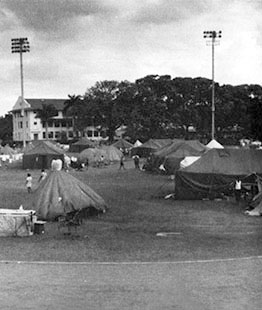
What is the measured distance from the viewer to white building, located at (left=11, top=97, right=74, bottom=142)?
134m

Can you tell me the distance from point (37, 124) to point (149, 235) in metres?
117

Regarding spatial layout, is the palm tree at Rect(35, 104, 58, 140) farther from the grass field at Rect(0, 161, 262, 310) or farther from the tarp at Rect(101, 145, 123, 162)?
the grass field at Rect(0, 161, 262, 310)

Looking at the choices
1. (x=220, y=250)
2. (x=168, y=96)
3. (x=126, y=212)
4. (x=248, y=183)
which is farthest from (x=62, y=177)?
(x=168, y=96)

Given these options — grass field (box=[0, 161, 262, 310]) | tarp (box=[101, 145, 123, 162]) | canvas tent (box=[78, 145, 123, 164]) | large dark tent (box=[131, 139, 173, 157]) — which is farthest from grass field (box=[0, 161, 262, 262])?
large dark tent (box=[131, 139, 173, 157])

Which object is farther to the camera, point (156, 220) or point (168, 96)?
point (168, 96)

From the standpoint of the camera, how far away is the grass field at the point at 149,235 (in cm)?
1795

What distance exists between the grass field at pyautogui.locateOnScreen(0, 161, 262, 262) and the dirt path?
1328 mm

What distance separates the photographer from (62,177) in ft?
85.7

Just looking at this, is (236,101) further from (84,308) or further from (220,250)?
(84,308)

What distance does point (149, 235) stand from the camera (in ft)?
70.0

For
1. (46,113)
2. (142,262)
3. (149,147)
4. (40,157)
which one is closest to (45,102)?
(46,113)

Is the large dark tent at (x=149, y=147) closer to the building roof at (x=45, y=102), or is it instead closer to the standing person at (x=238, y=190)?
the standing person at (x=238, y=190)

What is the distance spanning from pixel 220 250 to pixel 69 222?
22.6ft

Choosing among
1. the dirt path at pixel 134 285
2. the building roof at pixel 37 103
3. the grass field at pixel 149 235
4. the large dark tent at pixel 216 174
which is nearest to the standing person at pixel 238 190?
the grass field at pixel 149 235
